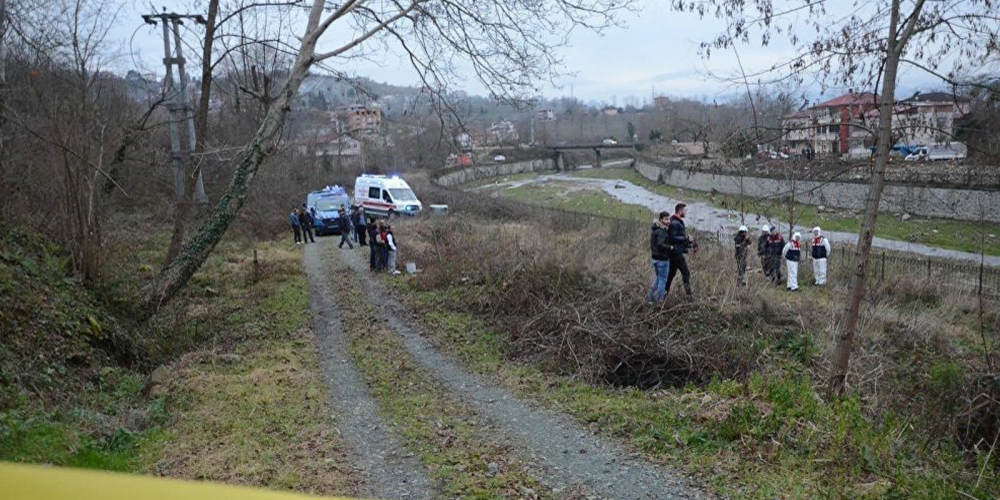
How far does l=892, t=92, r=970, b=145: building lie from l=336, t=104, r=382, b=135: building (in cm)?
1141

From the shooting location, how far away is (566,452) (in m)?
7.56

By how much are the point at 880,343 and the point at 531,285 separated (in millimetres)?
6467

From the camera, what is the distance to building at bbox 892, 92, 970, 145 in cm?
848

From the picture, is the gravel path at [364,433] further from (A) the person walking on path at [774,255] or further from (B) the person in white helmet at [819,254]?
(B) the person in white helmet at [819,254]

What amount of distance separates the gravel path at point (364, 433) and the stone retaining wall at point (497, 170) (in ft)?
162

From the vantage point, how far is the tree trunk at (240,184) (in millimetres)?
14047

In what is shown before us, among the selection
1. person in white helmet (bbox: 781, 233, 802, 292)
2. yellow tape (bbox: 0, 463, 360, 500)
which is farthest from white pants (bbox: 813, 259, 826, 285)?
yellow tape (bbox: 0, 463, 360, 500)

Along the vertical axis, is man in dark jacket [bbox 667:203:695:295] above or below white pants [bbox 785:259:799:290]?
above

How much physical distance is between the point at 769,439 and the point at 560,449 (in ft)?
6.81

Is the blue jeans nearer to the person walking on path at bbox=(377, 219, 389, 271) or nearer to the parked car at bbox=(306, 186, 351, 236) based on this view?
the person walking on path at bbox=(377, 219, 389, 271)

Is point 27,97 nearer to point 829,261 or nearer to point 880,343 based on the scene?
point 880,343

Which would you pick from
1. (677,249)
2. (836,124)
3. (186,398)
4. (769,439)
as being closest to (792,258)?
(677,249)

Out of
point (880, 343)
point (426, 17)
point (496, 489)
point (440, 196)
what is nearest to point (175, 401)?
point (496, 489)

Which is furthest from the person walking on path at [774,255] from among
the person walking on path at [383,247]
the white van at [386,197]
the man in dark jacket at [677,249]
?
the white van at [386,197]
